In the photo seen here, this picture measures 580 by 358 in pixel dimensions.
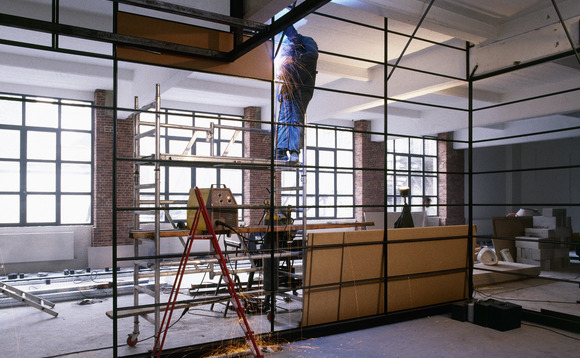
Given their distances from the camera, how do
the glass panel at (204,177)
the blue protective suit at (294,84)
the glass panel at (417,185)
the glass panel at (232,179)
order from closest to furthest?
the blue protective suit at (294,84) < the glass panel at (204,177) < the glass panel at (232,179) < the glass panel at (417,185)

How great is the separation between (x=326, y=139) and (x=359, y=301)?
845 cm

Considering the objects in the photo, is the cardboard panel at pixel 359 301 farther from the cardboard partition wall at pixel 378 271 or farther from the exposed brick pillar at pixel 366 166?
the exposed brick pillar at pixel 366 166

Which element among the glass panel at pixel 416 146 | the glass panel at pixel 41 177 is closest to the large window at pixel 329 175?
the glass panel at pixel 416 146

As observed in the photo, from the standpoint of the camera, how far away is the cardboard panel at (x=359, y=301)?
4.33m

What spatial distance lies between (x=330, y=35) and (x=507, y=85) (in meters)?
4.81

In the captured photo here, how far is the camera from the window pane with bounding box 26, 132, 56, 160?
344 inches

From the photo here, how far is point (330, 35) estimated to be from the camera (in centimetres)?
540

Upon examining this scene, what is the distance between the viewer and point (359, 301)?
4.41 metres

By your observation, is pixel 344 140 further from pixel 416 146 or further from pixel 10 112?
pixel 10 112

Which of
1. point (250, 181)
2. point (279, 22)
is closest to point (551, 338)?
point (279, 22)

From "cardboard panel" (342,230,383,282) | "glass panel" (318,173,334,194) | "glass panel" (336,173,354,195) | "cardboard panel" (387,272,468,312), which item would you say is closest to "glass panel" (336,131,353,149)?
"glass panel" (336,173,354,195)

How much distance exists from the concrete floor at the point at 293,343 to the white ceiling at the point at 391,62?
2771 mm

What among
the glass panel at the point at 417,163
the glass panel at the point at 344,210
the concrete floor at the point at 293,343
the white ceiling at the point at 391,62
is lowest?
the concrete floor at the point at 293,343

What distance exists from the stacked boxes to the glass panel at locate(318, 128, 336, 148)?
18.1 feet
